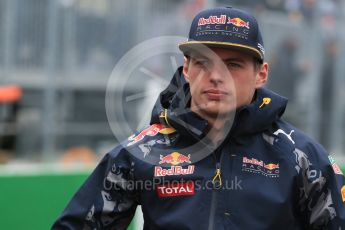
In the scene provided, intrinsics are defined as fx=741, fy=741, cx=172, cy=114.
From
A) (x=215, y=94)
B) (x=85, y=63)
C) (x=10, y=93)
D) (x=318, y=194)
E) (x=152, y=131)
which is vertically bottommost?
(x=10, y=93)

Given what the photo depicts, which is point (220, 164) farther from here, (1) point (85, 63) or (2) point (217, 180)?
(1) point (85, 63)

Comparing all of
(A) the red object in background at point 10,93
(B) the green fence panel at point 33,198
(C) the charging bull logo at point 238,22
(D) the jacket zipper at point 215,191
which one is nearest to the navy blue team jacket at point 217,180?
(D) the jacket zipper at point 215,191

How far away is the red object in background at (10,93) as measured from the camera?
7.68 metres

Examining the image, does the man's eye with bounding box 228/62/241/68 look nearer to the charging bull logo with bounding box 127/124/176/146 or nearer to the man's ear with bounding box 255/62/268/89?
the man's ear with bounding box 255/62/268/89

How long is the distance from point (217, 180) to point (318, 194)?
0.40 m

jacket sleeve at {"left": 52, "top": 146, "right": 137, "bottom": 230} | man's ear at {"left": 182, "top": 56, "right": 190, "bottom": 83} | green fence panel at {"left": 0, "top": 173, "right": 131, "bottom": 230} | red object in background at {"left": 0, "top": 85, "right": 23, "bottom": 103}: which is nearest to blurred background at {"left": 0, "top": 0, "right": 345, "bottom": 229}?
red object in background at {"left": 0, "top": 85, "right": 23, "bottom": 103}

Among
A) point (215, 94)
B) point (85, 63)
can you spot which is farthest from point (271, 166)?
point (85, 63)

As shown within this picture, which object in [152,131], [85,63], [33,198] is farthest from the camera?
[85,63]

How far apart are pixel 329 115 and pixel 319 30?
112 cm

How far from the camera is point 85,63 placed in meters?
8.30

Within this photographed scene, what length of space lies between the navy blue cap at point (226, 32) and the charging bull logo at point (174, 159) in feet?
1.33

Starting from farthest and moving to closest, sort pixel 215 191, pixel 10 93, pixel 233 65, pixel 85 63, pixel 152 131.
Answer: pixel 85 63, pixel 10 93, pixel 152 131, pixel 233 65, pixel 215 191

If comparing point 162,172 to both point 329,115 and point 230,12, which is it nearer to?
point 230,12

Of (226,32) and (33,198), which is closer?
(226,32)
